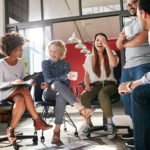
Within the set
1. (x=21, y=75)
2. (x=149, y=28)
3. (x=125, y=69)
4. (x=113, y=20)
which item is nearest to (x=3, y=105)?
(x=21, y=75)

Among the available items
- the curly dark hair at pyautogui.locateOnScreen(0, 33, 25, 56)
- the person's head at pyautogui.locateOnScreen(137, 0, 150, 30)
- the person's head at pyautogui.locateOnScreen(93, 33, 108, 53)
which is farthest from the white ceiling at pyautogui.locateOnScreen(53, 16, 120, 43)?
the person's head at pyautogui.locateOnScreen(137, 0, 150, 30)

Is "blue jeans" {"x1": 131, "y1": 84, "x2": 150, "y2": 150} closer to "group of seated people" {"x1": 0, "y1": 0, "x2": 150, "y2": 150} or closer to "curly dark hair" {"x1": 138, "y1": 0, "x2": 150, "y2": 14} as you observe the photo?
"curly dark hair" {"x1": 138, "y1": 0, "x2": 150, "y2": 14}

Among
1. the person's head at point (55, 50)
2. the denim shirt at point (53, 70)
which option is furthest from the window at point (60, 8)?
the denim shirt at point (53, 70)

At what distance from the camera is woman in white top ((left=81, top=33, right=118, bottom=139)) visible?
2.36 m

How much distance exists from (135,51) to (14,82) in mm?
1182

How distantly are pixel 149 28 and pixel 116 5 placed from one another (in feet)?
10.4

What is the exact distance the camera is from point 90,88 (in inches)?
101

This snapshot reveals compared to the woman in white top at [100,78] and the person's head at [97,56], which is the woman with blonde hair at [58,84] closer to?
the woman in white top at [100,78]

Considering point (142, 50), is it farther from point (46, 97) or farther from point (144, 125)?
point (46, 97)

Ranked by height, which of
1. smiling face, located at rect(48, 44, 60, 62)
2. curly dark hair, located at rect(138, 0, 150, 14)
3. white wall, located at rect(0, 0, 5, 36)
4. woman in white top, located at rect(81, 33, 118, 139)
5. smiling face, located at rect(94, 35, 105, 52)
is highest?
white wall, located at rect(0, 0, 5, 36)

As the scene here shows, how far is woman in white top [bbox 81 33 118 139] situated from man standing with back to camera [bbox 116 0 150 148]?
476 mm

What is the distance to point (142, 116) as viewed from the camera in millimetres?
1105

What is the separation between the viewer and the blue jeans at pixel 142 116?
108cm

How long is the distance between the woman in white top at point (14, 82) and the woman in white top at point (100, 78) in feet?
2.11
